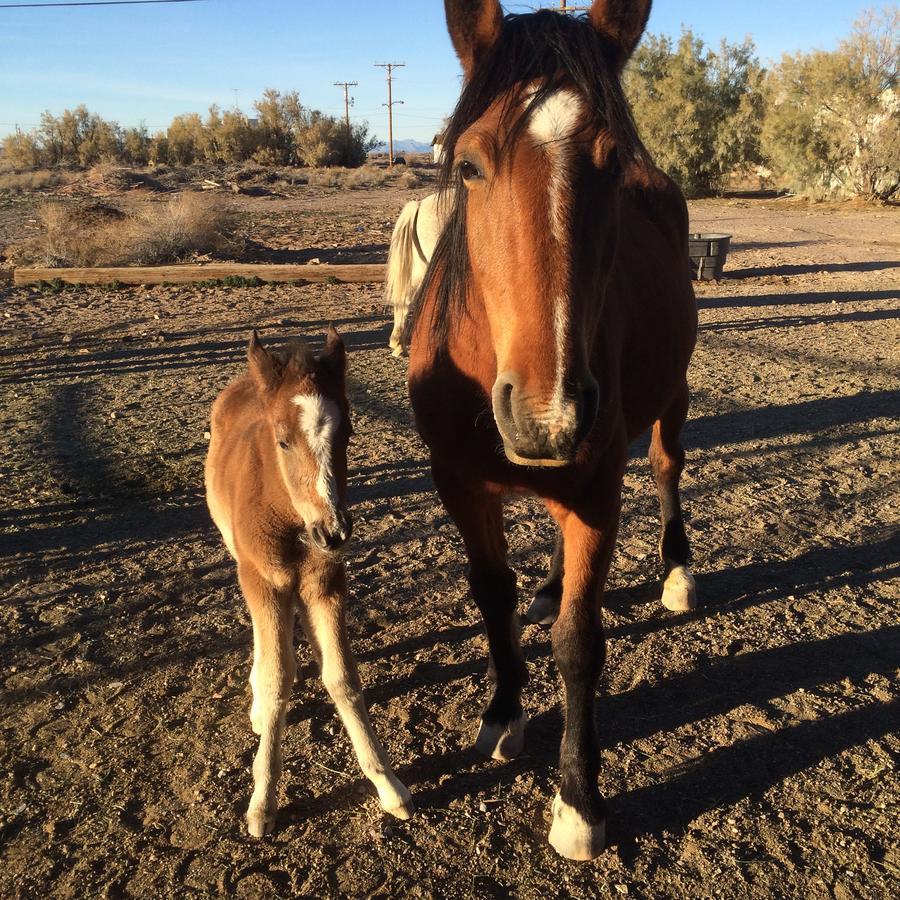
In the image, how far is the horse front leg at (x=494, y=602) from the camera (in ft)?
9.70

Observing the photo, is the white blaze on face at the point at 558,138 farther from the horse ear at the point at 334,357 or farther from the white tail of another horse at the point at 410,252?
the white tail of another horse at the point at 410,252

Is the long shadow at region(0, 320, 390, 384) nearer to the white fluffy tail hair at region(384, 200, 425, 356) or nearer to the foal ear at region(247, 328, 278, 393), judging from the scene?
the white fluffy tail hair at region(384, 200, 425, 356)

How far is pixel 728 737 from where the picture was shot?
9.96 feet

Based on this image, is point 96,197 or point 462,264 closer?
point 462,264

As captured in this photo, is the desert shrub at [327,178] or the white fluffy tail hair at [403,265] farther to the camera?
the desert shrub at [327,178]

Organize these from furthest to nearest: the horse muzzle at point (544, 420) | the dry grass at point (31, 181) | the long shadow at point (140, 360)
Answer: the dry grass at point (31, 181), the long shadow at point (140, 360), the horse muzzle at point (544, 420)

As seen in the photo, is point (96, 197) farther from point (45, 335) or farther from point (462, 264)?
point (462, 264)

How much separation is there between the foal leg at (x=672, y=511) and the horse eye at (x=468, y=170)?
2591 mm

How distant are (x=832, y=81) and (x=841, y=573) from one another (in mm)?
31230

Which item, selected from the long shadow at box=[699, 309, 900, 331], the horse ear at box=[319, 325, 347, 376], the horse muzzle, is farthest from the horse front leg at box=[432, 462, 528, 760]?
the long shadow at box=[699, 309, 900, 331]

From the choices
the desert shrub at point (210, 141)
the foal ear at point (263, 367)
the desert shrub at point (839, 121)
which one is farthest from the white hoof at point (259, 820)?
the desert shrub at point (210, 141)

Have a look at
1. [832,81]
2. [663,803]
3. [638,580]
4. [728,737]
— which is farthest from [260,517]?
[832,81]

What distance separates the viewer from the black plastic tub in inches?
512

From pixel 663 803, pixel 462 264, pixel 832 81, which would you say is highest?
pixel 832 81
